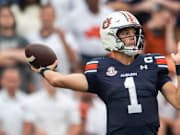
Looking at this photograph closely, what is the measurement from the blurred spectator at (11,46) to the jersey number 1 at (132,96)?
3.66 meters

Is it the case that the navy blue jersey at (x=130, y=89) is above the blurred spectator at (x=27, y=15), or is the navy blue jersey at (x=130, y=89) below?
below

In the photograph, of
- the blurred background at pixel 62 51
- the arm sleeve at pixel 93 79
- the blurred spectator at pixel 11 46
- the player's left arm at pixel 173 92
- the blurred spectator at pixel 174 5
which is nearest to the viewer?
the player's left arm at pixel 173 92

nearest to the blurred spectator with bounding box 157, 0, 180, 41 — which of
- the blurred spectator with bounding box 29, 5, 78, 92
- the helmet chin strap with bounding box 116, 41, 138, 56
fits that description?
the blurred spectator with bounding box 29, 5, 78, 92

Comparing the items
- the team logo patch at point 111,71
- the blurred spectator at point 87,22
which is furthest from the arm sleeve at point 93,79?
the blurred spectator at point 87,22

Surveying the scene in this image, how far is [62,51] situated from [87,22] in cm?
64

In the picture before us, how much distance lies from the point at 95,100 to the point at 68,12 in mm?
1531

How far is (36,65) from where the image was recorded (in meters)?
5.10

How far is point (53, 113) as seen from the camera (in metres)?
7.91

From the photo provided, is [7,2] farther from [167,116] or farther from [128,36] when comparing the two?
[128,36]

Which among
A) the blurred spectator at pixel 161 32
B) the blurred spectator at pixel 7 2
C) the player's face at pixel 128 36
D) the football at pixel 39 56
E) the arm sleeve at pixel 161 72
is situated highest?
the blurred spectator at pixel 7 2

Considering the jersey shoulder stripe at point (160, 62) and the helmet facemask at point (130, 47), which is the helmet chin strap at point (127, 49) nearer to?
the helmet facemask at point (130, 47)

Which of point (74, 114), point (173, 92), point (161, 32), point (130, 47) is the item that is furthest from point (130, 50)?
point (161, 32)

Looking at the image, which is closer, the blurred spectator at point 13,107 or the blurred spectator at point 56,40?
the blurred spectator at point 13,107

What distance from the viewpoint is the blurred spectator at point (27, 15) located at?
841 cm
